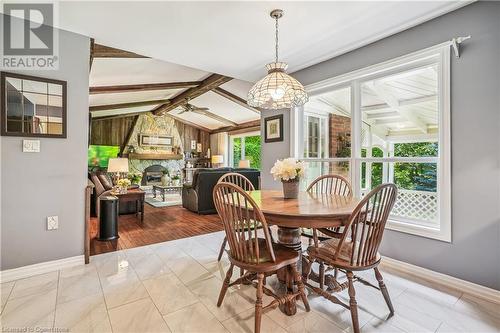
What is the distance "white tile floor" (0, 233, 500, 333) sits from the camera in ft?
5.36

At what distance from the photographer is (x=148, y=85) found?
5.44m

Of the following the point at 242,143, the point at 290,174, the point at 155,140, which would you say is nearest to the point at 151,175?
the point at 155,140

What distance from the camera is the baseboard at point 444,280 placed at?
1.98 meters

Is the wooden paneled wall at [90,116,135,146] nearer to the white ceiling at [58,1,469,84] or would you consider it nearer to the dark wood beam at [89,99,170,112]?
the dark wood beam at [89,99,170,112]

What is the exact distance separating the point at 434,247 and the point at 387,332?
118cm

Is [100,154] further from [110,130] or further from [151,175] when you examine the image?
[151,175]

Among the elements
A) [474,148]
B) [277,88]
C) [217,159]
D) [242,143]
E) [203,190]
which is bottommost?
[203,190]

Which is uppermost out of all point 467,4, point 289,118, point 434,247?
point 467,4

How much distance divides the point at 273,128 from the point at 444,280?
294cm

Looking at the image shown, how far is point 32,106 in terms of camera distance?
236 cm

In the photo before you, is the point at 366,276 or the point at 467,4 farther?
the point at 366,276

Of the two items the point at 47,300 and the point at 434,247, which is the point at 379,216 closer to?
the point at 434,247

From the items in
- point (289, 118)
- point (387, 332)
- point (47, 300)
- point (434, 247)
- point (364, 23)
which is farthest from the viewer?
point (289, 118)

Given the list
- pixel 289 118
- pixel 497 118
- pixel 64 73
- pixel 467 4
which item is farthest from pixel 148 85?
pixel 497 118
